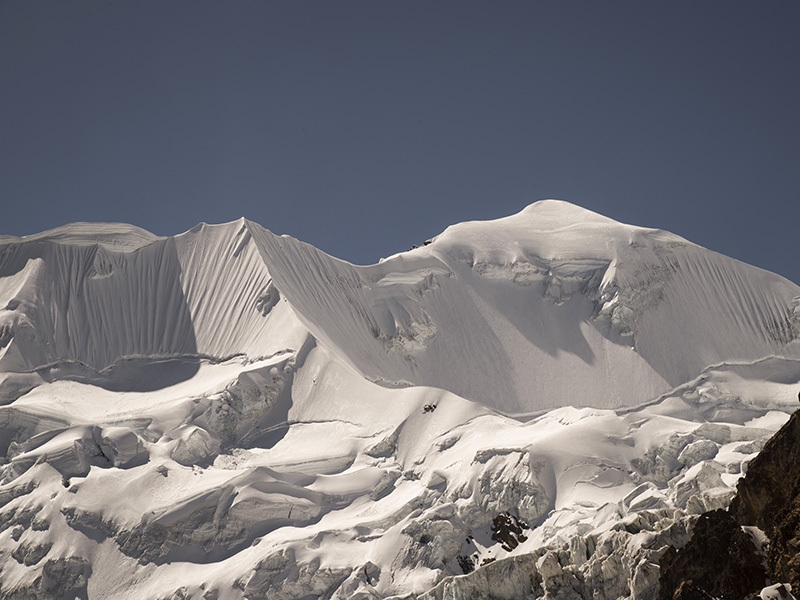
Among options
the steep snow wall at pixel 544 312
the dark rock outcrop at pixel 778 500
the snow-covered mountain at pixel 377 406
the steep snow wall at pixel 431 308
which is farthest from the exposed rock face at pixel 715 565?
the steep snow wall at pixel 544 312

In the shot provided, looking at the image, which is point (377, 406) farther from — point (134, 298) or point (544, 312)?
point (134, 298)

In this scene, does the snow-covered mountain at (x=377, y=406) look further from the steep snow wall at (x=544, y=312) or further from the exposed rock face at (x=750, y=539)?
the exposed rock face at (x=750, y=539)

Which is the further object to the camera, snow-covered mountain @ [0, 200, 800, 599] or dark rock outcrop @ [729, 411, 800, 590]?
snow-covered mountain @ [0, 200, 800, 599]

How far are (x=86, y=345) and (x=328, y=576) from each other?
59.0 meters

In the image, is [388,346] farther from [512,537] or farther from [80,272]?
[512,537]

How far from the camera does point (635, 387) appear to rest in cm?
13225

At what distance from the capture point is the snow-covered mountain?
8438 cm

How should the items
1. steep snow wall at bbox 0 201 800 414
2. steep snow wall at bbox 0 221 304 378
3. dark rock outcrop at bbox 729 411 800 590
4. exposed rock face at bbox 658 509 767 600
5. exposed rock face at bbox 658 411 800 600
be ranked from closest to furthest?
dark rock outcrop at bbox 729 411 800 590
exposed rock face at bbox 658 411 800 600
exposed rock face at bbox 658 509 767 600
steep snow wall at bbox 0 221 304 378
steep snow wall at bbox 0 201 800 414

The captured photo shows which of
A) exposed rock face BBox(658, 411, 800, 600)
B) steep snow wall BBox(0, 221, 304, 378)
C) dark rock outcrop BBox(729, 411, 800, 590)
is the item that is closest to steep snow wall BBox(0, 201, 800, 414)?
steep snow wall BBox(0, 221, 304, 378)

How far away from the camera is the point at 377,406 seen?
110938 millimetres

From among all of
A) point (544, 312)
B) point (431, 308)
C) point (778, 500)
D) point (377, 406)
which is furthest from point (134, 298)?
point (778, 500)

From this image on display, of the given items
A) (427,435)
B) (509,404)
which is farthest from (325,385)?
(509,404)

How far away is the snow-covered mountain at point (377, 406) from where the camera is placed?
84.4 m

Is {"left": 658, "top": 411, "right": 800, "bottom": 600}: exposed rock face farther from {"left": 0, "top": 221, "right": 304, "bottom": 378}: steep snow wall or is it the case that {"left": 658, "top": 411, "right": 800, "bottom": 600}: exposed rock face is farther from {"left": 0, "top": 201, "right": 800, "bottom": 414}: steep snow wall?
{"left": 0, "top": 221, "right": 304, "bottom": 378}: steep snow wall
